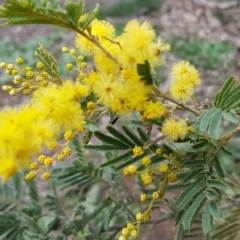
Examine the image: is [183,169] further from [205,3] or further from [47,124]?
[205,3]

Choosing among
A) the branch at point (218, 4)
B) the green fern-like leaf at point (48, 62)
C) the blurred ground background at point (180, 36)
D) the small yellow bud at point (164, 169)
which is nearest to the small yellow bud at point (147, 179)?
the small yellow bud at point (164, 169)

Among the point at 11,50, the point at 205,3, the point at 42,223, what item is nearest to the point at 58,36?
the point at 11,50

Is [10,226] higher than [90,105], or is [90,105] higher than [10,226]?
[90,105]

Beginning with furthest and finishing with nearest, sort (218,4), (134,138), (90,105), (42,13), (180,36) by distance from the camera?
(218,4), (180,36), (134,138), (90,105), (42,13)

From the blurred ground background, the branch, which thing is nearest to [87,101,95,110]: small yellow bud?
the blurred ground background

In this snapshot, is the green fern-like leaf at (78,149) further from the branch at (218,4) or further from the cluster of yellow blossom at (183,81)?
the branch at (218,4)

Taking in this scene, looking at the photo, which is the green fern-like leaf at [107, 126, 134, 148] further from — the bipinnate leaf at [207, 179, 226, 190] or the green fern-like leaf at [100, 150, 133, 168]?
the bipinnate leaf at [207, 179, 226, 190]

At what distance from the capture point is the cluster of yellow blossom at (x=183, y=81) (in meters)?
0.88

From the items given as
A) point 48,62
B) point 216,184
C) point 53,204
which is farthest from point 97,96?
point 53,204

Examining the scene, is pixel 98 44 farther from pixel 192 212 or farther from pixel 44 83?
pixel 192 212

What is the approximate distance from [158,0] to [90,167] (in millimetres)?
3023

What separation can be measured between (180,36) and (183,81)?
2895 millimetres

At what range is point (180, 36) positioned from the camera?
12.2ft

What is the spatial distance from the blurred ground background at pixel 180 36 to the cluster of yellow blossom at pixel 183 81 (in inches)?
81.7
